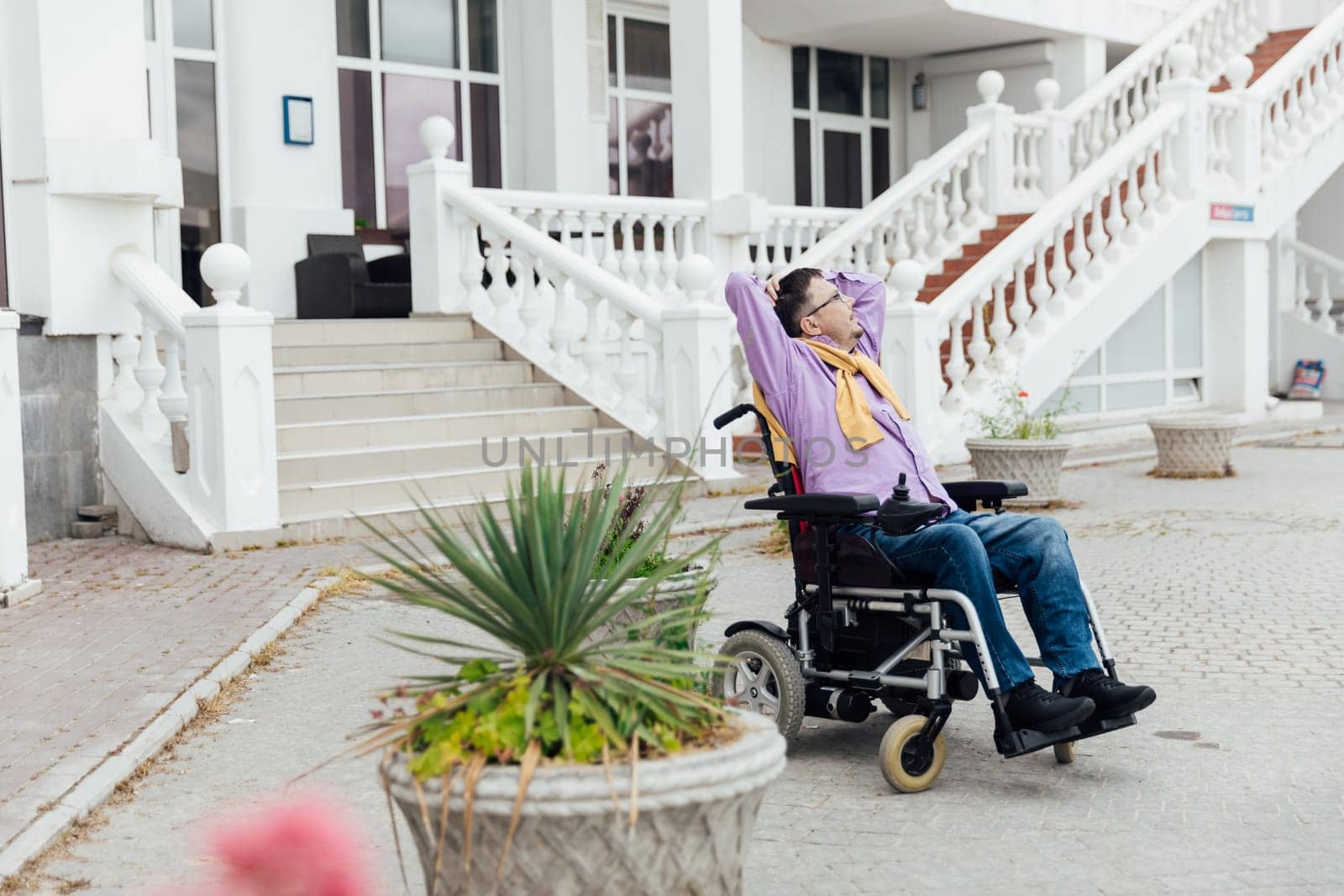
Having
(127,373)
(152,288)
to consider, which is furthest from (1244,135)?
(127,373)

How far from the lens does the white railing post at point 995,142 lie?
56.3ft

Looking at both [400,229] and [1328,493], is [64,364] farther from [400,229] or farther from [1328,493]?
[1328,493]

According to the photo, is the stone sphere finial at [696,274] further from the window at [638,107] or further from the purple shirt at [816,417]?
the purple shirt at [816,417]

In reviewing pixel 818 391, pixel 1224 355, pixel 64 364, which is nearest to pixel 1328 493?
pixel 1224 355

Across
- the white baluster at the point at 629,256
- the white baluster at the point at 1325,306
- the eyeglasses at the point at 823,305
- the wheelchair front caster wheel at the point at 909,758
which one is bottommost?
the wheelchair front caster wheel at the point at 909,758

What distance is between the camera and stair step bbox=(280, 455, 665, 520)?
32.7 feet

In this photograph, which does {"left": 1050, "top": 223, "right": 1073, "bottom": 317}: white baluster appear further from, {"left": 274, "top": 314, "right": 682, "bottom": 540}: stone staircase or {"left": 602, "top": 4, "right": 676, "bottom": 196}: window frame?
{"left": 274, "top": 314, "right": 682, "bottom": 540}: stone staircase

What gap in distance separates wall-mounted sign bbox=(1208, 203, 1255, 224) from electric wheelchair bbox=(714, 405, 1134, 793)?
12525 mm

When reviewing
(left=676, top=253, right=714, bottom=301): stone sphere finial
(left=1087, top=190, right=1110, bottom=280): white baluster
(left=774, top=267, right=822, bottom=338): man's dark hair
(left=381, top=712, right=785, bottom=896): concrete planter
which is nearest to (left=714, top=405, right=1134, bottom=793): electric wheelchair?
(left=774, top=267, right=822, bottom=338): man's dark hair

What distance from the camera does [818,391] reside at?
5383mm

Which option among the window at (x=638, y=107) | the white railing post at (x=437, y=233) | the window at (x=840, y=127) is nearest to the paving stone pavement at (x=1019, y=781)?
the white railing post at (x=437, y=233)

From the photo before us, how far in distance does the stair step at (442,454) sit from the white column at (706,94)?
11.4 feet

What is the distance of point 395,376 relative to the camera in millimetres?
11875

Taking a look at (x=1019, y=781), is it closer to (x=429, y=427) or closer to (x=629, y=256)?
(x=429, y=427)
